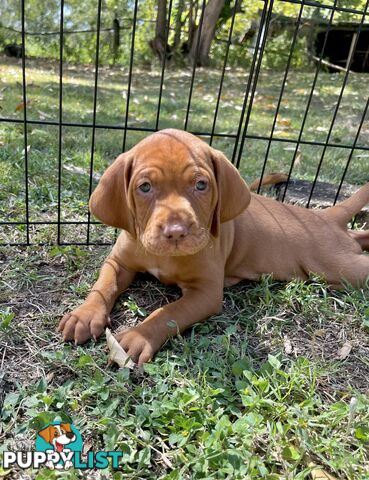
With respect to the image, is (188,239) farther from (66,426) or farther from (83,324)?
(66,426)

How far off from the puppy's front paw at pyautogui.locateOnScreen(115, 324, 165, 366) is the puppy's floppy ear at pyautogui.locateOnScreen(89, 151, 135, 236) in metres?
0.51

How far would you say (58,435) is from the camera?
184 centimetres

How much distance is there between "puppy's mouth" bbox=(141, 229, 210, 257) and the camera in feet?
7.10

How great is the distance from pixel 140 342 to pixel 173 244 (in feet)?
1.59

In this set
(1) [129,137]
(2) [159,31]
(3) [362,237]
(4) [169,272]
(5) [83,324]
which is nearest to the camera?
(5) [83,324]

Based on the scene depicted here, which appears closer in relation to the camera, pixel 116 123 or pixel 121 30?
pixel 116 123

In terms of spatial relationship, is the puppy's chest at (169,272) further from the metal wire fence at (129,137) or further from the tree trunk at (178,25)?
the tree trunk at (178,25)

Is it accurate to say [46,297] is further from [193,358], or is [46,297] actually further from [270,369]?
[270,369]

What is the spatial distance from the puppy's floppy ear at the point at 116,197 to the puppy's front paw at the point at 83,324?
45 centimetres

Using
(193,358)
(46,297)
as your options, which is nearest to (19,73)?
(46,297)

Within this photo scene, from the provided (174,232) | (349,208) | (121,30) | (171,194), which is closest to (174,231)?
(174,232)

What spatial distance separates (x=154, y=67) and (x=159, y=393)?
11.4 meters

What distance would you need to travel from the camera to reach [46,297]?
2.70 m

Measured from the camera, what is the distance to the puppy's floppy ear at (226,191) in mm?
2424
